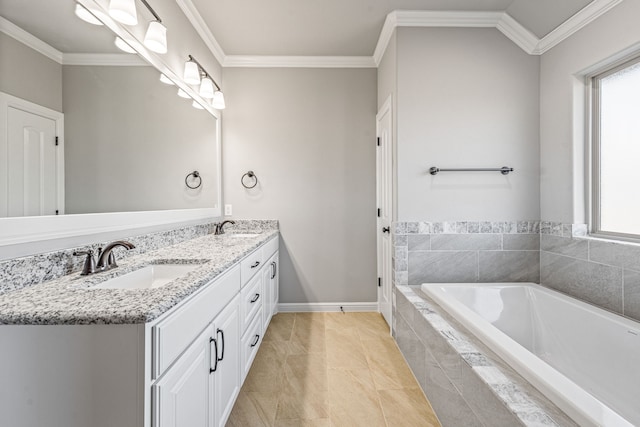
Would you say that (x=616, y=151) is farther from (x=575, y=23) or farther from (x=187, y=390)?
(x=187, y=390)

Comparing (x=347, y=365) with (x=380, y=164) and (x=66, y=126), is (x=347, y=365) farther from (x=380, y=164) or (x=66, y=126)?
(x=66, y=126)

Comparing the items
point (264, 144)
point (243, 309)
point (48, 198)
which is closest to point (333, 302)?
point (243, 309)

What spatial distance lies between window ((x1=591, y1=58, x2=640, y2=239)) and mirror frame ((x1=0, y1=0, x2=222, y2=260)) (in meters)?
2.88

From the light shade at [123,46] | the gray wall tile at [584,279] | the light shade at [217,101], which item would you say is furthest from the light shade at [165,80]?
the gray wall tile at [584,279]

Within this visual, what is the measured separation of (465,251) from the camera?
2352mm

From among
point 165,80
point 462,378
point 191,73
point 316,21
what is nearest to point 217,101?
point 191,73

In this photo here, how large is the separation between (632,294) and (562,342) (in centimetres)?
45

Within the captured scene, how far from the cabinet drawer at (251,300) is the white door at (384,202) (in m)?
1.13

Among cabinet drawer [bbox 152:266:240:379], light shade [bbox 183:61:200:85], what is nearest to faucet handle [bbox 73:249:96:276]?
cabinet drawer [bbox 152:266:240:379]

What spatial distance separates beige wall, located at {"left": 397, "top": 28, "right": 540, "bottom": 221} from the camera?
2322 millimetres

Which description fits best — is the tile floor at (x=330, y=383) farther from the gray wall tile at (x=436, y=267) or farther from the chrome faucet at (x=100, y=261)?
the chrome faucet at (x=100, y=261)

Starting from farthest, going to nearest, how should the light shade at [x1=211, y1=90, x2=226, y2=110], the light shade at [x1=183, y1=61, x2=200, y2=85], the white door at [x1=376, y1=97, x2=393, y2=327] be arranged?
the light shade at [x1=211, y1=90, x2=226, y2=110], the white door at [x1=376, y1=97, x2=393, y2=327], the light shade at [x1=183, y1=61, x2=200, y2=85]

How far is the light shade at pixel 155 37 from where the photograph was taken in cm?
168

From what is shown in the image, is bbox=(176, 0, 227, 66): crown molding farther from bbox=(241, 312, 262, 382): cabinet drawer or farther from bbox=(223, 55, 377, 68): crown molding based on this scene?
bbox=(241, 312, 262, 382): cabinet drawer
